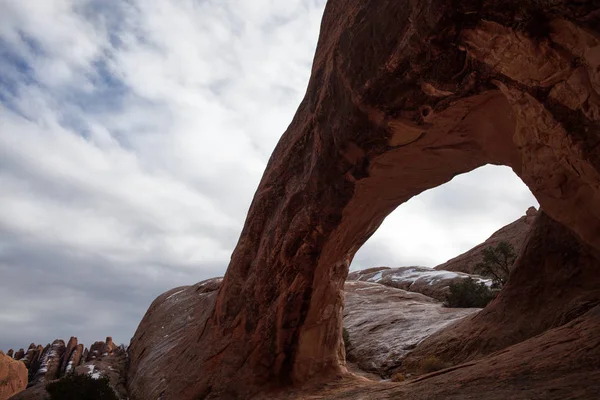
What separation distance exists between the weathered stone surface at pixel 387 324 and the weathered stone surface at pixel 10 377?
2967 centimetres

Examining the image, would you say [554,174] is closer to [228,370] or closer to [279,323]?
[279,323]

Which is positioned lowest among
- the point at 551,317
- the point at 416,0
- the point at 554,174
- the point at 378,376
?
the point at 378,376

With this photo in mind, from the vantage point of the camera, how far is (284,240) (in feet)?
44.4

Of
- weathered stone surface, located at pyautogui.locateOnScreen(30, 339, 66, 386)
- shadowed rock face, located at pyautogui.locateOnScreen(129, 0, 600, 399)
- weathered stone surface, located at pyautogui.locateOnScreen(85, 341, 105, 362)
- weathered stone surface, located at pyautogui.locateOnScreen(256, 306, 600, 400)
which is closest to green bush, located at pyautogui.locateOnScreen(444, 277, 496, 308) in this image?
shadowed rock face, located at pyautogui.locateOnScreen(129, 0, 600, 399)

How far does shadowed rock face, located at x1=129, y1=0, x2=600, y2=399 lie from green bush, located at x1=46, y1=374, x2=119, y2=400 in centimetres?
142

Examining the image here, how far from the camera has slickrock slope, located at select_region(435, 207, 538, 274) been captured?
47.0 m

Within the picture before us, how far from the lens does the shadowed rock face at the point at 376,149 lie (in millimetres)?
6547

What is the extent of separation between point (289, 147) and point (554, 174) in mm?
8116

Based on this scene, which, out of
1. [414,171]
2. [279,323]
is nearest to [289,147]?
[414,171]

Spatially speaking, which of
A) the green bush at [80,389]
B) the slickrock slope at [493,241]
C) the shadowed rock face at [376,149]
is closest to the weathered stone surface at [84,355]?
the green bush at [80,389]

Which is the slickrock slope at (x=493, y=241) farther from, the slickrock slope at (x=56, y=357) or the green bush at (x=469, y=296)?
the slickrock slope at (x=56, y=357)

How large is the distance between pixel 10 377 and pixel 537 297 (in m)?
42.1

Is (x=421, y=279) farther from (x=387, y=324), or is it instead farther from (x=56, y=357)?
→ (x=56, y=357)

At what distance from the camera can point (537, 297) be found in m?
13.0
